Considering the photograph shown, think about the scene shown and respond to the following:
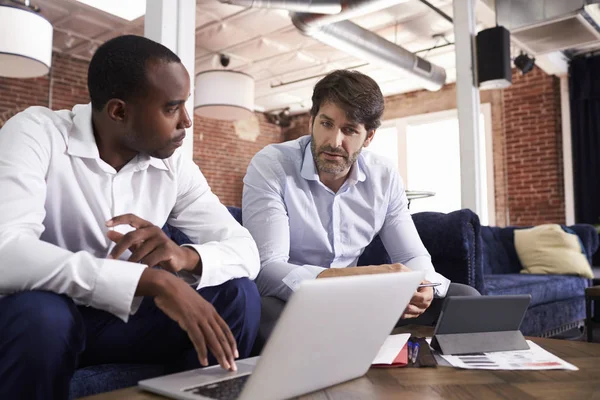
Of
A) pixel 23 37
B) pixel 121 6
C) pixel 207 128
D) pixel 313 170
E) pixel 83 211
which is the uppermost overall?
pixel 121 6

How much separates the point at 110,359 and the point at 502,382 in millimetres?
809

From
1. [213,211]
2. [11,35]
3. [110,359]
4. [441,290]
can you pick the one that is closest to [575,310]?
[441,290]

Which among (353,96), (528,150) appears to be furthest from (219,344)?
(528,150)

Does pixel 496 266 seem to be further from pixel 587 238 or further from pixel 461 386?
pixel 461 386

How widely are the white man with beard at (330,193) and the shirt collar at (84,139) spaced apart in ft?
1.58

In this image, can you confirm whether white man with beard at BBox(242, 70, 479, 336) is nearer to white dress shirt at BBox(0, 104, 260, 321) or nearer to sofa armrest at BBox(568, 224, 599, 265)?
white dress shirt at BBox(0, 104, 260, 321)

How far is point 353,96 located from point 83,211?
925mm

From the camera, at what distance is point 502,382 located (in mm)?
868

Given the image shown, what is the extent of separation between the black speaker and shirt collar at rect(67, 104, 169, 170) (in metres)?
3.59

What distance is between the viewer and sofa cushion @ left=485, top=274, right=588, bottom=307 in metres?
3.03

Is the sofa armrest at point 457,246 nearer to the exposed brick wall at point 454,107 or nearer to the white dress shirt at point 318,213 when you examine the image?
the white dress shirt at point 318,213

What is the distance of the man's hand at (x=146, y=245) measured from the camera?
1016 millimetres

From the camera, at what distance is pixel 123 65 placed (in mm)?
1205

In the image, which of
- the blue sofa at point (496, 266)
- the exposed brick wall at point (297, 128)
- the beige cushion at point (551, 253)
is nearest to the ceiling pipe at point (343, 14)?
the blue sofa at point (496, 266)
